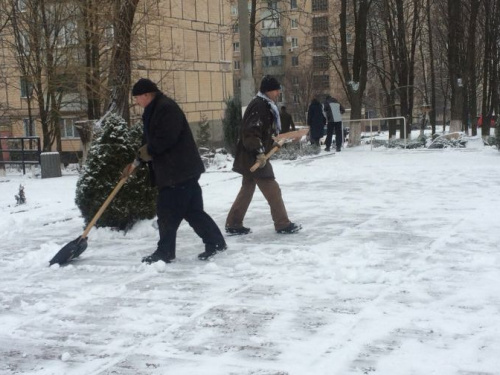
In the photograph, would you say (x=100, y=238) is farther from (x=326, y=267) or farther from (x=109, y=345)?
(x=109, y=345)

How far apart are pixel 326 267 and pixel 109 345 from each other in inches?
94.5

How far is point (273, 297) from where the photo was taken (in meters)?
5.32

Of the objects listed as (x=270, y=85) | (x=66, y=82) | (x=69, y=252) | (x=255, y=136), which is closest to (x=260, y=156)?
(x=255, y=136)

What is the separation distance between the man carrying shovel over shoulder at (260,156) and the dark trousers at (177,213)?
1131 millimetres

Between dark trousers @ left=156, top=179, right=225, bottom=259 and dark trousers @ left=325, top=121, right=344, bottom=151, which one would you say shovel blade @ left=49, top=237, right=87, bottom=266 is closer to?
dark trousers @ left=156, top=179, right=225, bottom=259

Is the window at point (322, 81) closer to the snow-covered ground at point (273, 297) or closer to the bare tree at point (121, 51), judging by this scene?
the bare tree at point (121, 51)

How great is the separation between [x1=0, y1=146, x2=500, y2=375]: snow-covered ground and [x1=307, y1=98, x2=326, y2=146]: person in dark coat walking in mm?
10054

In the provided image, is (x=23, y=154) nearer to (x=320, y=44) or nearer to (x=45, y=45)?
(x=45, y=45)

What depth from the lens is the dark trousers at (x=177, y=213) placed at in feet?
21.4

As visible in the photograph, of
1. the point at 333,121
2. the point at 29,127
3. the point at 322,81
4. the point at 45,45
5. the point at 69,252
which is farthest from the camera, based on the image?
the point at 322,81

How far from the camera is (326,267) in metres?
6.13

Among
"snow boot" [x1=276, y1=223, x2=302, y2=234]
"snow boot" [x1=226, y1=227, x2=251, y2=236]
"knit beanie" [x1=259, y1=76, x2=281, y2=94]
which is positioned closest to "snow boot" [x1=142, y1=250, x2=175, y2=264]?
"snow boot" [x1=226, y1=227, x2=251, y2=236]

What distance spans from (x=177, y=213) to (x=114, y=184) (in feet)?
5.87

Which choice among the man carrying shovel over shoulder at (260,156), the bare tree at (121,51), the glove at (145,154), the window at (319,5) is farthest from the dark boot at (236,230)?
the window at (319,5)
